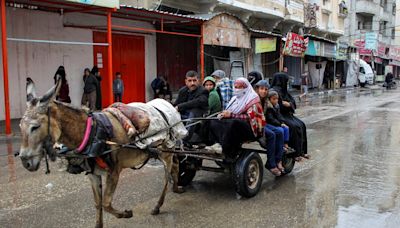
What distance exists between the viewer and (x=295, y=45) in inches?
1003

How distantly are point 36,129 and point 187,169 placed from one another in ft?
9.79

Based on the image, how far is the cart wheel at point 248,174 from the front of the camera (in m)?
5.72

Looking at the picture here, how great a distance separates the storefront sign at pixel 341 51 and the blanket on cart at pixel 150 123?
30.9 meters

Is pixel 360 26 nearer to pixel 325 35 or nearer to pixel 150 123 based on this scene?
pixel 325 35

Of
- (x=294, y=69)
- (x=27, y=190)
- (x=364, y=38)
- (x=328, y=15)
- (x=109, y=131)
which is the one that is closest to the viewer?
(x=109, y=131)

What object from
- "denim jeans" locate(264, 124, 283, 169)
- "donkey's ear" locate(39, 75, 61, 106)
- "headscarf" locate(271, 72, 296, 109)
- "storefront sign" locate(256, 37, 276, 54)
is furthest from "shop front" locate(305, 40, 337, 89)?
"donkey's ear" locate(39, 75, 61, 106)

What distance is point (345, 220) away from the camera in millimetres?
5082

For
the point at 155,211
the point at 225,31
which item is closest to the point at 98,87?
the point at 225,31

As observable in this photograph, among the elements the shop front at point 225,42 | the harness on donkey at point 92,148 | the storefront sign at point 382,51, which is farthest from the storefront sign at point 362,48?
the harness on donkey at point 92,148

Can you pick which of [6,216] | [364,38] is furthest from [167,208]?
[364,38]

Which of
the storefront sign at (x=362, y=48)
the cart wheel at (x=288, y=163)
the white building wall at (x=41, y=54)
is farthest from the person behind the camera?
the storefront sign at (x=362, y=48)

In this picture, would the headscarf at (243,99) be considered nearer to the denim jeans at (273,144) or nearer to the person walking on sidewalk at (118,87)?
the denim jeans at (273,144)

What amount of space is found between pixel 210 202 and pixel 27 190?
2670mm

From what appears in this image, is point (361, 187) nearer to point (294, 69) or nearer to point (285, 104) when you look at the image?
point (285, 104)
